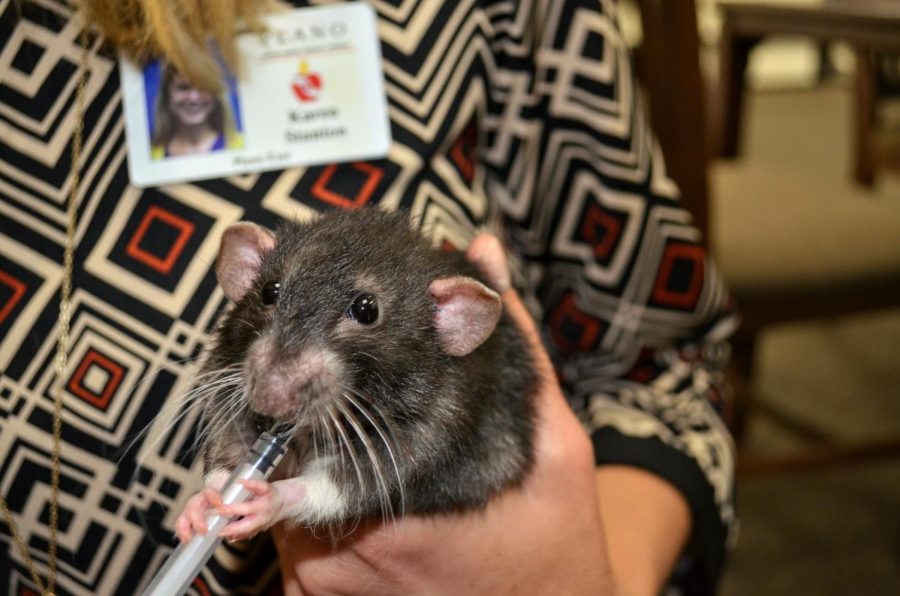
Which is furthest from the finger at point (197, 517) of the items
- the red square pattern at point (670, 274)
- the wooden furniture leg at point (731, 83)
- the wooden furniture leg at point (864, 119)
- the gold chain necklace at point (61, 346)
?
the wooden furniture leg at point (731, 83)

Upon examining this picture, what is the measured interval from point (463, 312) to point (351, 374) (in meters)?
0.12

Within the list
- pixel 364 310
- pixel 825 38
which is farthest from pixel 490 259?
pixel 825 38

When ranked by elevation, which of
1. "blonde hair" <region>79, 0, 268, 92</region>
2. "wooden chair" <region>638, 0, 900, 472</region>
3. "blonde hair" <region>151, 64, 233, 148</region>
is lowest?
"wooden chair" <region>638, 0, 900, 472</region>

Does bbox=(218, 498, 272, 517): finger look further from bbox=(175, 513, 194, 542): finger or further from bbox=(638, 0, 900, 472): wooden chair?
bbox=(638, 0, 900, 472): wooden chair

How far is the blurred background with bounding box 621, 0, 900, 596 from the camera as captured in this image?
157 cm

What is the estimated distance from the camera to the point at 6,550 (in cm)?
94

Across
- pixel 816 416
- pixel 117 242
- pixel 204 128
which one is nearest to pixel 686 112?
pixel 204 128

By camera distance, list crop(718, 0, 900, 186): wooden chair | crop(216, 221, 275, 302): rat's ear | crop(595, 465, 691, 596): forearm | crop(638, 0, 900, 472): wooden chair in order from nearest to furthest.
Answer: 1. crop(216, 221, 275, 302): rat's ear
2. crop(595, 465, 691, 596): forearm
3. crop(638, 0, 900, 472): wooden chair
4. crop(718, 0, 900, 186): wooden chair

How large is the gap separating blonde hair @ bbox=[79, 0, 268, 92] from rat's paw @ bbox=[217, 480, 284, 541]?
45cm

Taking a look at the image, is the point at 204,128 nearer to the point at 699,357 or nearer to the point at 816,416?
the point at 699,357

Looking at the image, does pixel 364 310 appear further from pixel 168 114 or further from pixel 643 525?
pixel 643 525

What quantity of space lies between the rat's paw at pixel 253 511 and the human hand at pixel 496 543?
10 cm

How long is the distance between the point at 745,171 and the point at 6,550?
7.44 ft

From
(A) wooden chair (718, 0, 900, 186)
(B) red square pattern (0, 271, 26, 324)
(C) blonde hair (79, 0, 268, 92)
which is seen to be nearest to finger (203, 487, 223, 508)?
(B) red square pattern (0, 271, 26, 324)
